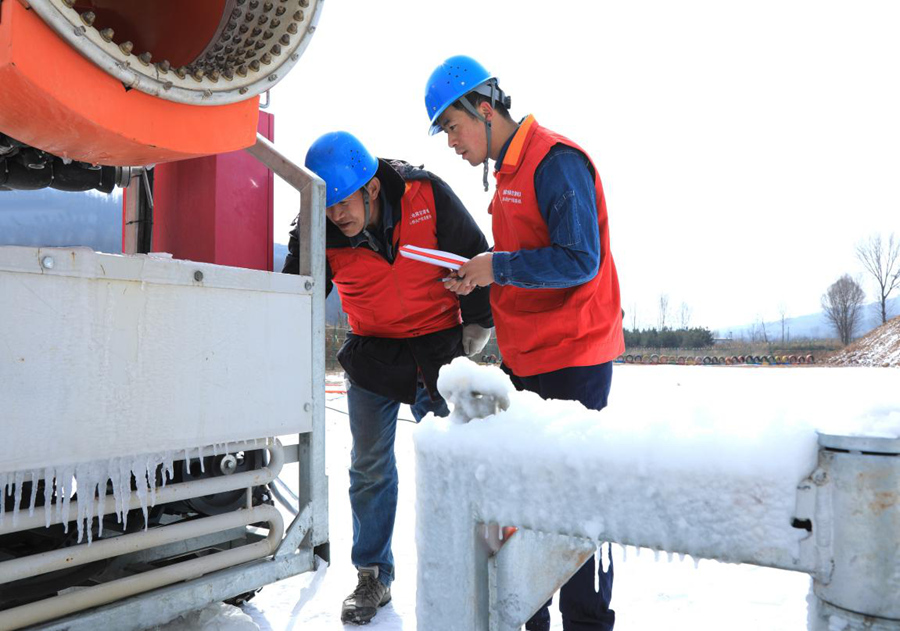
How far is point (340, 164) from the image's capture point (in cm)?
244

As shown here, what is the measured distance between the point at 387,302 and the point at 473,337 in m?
0.39

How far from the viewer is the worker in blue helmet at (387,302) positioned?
252 centimetres

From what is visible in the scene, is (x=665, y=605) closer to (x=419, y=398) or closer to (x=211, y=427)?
(x=419, y=398)

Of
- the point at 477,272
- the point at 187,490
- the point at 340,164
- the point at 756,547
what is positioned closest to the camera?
the point at 756,547

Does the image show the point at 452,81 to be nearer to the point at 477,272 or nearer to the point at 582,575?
the point at 477,272

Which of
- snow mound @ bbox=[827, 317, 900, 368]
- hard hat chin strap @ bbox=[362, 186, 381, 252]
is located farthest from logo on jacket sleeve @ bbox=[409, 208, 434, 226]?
snow mound @ bbox=[827, 317, 900, 368]

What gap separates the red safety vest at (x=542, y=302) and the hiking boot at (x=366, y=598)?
99 cm

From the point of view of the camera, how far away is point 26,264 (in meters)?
1.31

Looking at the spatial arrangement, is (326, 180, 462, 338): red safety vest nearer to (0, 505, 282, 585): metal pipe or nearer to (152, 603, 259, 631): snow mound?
(0, 505, 282, 585): metal pipe

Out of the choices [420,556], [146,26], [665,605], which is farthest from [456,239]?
[420,556]

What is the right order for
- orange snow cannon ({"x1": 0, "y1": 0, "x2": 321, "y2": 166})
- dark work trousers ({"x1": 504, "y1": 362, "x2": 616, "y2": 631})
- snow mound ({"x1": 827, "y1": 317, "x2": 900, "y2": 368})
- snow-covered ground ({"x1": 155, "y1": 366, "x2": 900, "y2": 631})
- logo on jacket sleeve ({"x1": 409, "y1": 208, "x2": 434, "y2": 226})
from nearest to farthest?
orange snow cannon ({"x1": 0, "y1": 0, "x2": 321, "y2": 166}), dark work trousers ({"x1": 504, "y1": 362, "x2": 616, "y2": 631}), snow-covered ground ({"x1": 155, "y1": 366, "x2": 900, "y2": 631}), logo on jacket sleeve ({"x1": 409, "y1": 208, "x2": 434, "y2": 226}), snow mound ({"x1": 827, "y1": 317, "x2": 900, "y2": 368})

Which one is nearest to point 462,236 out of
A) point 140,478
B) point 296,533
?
point 296,533

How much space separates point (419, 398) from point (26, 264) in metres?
1.59

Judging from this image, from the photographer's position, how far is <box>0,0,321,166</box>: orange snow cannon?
4.02ft
